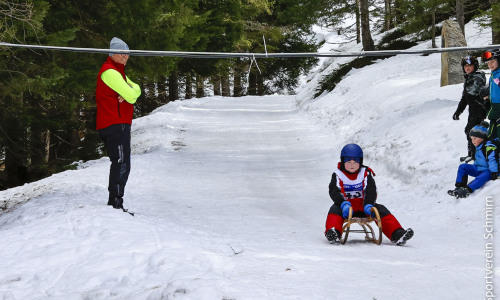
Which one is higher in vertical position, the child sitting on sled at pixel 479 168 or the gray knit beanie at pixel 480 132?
the gray knit beanie at pixel 480 132

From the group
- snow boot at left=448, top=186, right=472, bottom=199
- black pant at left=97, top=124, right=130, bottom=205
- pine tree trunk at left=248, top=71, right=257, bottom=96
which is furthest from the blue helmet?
pine tree trunk at left=248, top=71, right=257, bottom=96

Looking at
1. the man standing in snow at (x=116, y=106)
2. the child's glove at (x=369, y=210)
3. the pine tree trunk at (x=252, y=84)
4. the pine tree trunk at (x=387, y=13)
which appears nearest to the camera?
the child's glove at (x=369, y=210)

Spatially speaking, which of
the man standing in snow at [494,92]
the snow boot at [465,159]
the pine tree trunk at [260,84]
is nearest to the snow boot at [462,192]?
the snow boot at [465,159]

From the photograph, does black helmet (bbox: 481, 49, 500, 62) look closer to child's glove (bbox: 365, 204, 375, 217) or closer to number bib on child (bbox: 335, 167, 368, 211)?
number bib on child (bbox: 335, 167, 368, 211)

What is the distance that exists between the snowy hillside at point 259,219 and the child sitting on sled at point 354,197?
0.66 ft

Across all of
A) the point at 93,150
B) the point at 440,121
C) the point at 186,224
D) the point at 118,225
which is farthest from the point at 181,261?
the point at 93,150

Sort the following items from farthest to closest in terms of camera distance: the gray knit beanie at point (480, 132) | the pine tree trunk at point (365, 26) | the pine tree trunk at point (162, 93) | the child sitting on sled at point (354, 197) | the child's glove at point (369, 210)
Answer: the pine tree trunk at point (162, 93) → the pine tree trunk at point (365, 26) → the gray knit beanie at point (480, 132) → the child's glove at point (369, 210) → the child sitting on sled at point (354, 197)

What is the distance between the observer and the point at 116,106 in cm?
692

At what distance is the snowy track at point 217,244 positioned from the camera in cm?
409

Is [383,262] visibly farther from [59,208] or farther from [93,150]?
[93,150]

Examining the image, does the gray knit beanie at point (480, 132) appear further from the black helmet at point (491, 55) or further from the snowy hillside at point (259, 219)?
the black helmet at point (491, 55)

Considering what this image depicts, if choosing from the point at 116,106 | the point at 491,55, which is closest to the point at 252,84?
the point at 491,55

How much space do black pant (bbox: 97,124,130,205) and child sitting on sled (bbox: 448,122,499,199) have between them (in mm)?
5025

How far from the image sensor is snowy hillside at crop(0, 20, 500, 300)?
4.23 m
